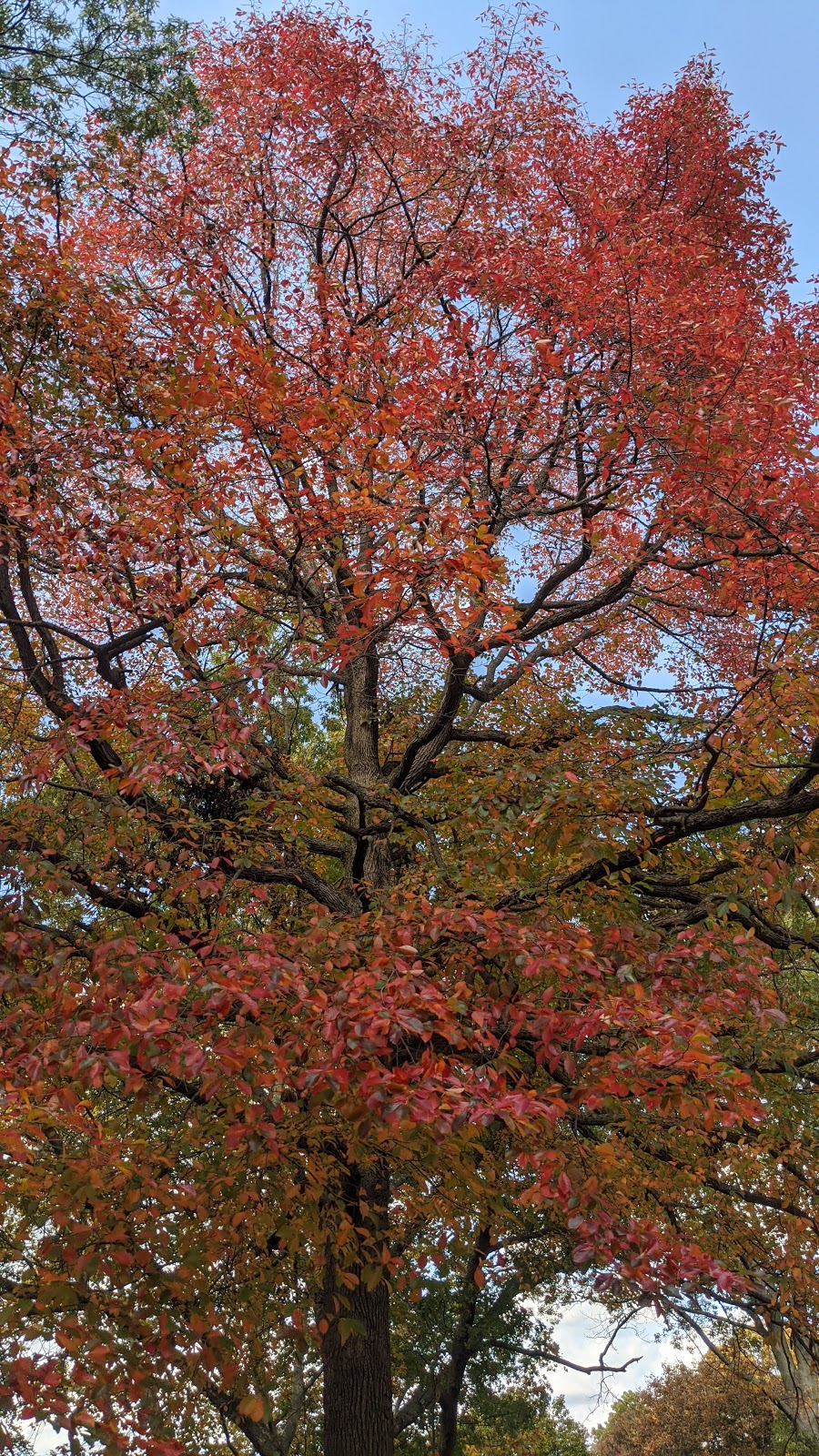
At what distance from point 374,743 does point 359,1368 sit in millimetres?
6552

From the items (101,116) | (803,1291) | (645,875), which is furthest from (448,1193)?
(101,116)

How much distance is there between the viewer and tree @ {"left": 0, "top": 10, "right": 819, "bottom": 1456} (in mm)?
5523

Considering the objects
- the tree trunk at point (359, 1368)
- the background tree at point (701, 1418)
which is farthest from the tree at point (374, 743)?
the background tree at point (701, 1418)

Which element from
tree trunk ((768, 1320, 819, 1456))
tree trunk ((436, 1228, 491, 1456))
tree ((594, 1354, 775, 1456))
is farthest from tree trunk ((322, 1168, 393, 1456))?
tree ((594, 1354, 775, 1456))

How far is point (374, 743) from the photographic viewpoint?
12297 millimetres

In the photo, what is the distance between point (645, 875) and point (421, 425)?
4.93 metres

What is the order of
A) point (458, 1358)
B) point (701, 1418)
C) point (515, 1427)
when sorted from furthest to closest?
point (701, 1418) → point (515, 1427) → point (458, 1358)

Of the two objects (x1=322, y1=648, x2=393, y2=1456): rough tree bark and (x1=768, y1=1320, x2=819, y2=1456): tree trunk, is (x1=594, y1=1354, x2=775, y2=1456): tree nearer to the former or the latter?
(x1=768, y1=1320, x2=819, y2=1456): tree trunk

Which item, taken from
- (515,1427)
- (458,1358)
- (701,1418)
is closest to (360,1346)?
(458,1358)

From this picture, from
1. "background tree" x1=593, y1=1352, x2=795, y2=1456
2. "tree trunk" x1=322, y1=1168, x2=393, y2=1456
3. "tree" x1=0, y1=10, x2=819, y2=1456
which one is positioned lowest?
"background tree" x1=593, y1=1352, x2=795, y2=1456

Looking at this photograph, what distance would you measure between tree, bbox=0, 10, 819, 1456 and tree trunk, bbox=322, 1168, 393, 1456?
0.03 m

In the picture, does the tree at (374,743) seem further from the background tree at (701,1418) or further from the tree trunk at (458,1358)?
the background tree at (701,1418)

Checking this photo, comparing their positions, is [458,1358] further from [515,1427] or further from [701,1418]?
[701,1418]

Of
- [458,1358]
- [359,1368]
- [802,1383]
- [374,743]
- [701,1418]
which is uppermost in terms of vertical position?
[374,743]
